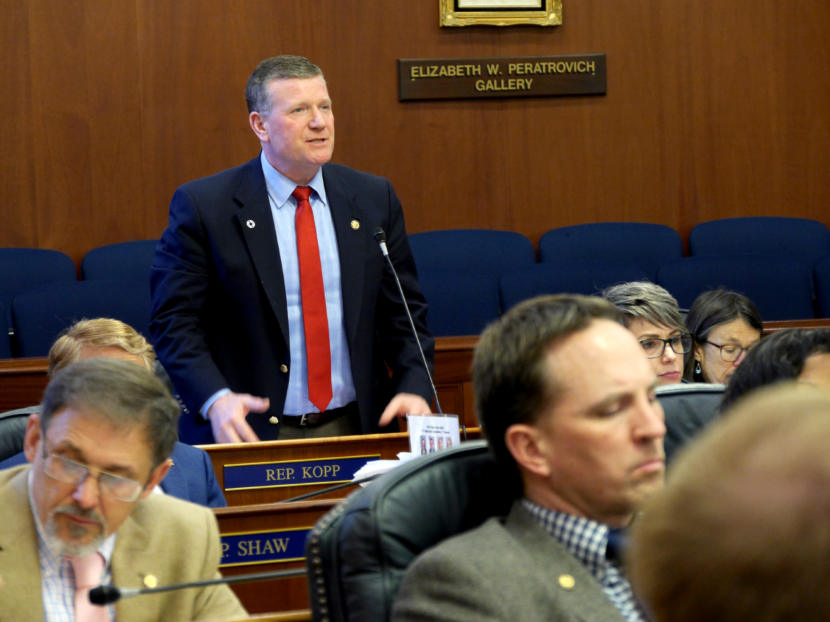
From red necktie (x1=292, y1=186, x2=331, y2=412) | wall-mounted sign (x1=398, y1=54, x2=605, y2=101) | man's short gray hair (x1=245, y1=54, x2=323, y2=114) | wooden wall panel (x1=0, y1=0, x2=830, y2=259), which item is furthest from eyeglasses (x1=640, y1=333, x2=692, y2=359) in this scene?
wall-mounted sign (x1=398, y1=54, x2=605, y2=101)

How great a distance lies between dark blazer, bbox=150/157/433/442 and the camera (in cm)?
318

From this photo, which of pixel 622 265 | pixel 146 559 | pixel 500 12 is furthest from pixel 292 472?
pixel 500 12

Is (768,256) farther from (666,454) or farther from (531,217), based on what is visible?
(666,454)

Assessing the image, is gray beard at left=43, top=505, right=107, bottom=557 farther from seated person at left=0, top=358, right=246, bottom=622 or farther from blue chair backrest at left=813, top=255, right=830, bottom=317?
blue chair backrest at left=813, top=255, right=830, bottom=317

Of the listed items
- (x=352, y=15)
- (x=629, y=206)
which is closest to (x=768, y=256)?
(x=629, y=206)

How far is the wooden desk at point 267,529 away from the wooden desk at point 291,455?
14.1 inches

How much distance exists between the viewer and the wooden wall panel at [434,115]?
19.0ft

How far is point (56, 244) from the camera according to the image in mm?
5832

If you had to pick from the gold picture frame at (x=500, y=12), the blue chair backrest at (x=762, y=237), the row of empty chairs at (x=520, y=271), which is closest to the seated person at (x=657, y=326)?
the row of empty chairs at (x=520, y=271)

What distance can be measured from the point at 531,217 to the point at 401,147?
80cm

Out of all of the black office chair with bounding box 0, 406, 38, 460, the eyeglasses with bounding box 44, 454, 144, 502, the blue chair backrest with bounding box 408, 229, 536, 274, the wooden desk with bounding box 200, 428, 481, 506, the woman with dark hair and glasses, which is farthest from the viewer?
the blue chair backrest with bounding box 408, 229, 536, 274

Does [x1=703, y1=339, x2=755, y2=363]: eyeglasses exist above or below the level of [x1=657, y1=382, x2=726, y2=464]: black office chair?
below

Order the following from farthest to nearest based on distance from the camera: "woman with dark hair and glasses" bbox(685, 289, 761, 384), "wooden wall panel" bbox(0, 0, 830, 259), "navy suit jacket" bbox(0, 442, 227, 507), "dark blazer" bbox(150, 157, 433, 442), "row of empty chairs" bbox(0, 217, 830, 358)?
"wooden wall panel" bbox(0, 0, 830, 259) < "row of empty chairs" bbox(0, 217, 830, 358) < "woman with dark hair and glasses" bbox(685, 289, 761, 384) < "dark blazer" bbox(150, 157, 433, 442) < "navy suit jacket" bbox(0, 442, 227, 507)

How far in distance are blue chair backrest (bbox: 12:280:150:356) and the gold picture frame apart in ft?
7.77
